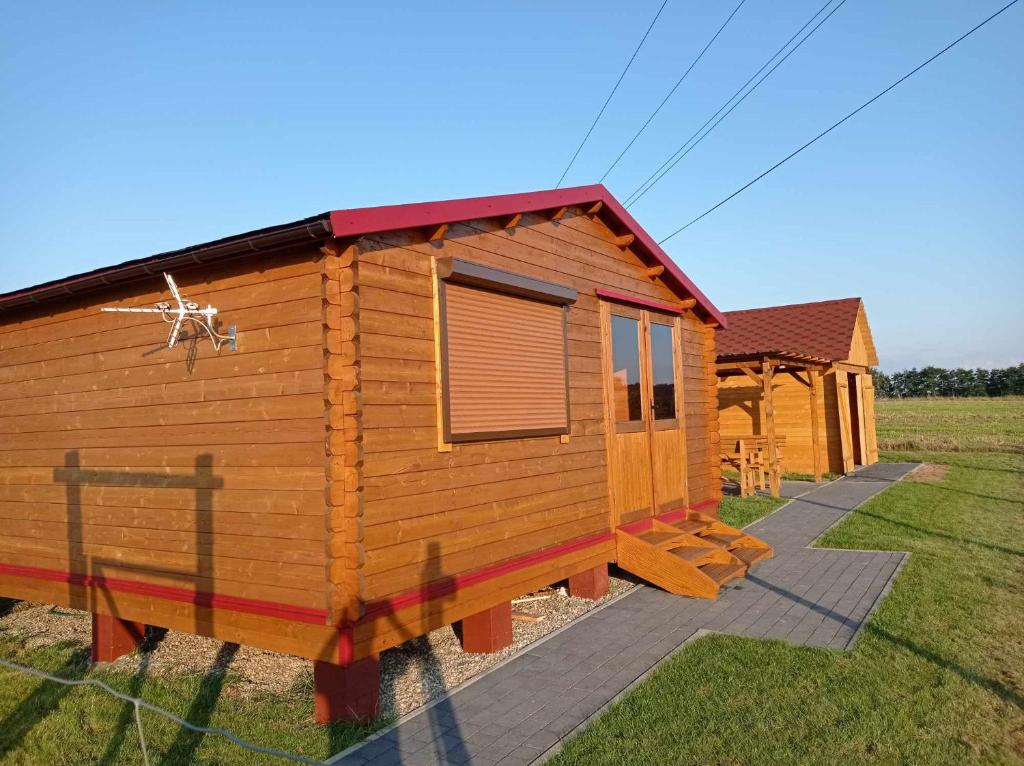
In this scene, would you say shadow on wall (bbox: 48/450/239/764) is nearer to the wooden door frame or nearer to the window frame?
the window frame

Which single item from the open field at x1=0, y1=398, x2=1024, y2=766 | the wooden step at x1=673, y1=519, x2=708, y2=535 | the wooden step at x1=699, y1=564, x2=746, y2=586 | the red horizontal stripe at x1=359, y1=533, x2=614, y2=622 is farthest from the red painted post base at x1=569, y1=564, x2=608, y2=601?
the open field at x1=0, y1=398, x2=1024, y2=766

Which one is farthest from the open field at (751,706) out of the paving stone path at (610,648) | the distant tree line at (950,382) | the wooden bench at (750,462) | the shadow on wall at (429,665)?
the distant tree line at (950,382)

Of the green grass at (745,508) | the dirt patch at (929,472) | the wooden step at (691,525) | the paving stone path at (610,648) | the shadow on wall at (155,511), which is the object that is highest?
the shadow on wall at (155,511)

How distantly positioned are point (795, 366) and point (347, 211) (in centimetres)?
1485

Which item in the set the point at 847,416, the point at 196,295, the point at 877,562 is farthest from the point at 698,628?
the point at 847,416

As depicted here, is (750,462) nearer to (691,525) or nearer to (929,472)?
(929,472)

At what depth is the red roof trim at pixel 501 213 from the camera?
15.6 ft

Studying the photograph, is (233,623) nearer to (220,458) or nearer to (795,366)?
(220,458)

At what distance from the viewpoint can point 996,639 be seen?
19.3 feet

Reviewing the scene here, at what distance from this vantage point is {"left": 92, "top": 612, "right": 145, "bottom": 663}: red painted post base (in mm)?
6438

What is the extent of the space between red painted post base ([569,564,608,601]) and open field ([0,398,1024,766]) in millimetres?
1898

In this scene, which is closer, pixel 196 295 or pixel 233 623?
pixel 233 623

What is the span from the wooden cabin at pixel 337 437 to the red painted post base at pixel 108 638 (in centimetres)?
2

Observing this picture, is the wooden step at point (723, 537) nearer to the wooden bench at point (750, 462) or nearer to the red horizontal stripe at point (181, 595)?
the red horizontal stripe at point (181, 595)
